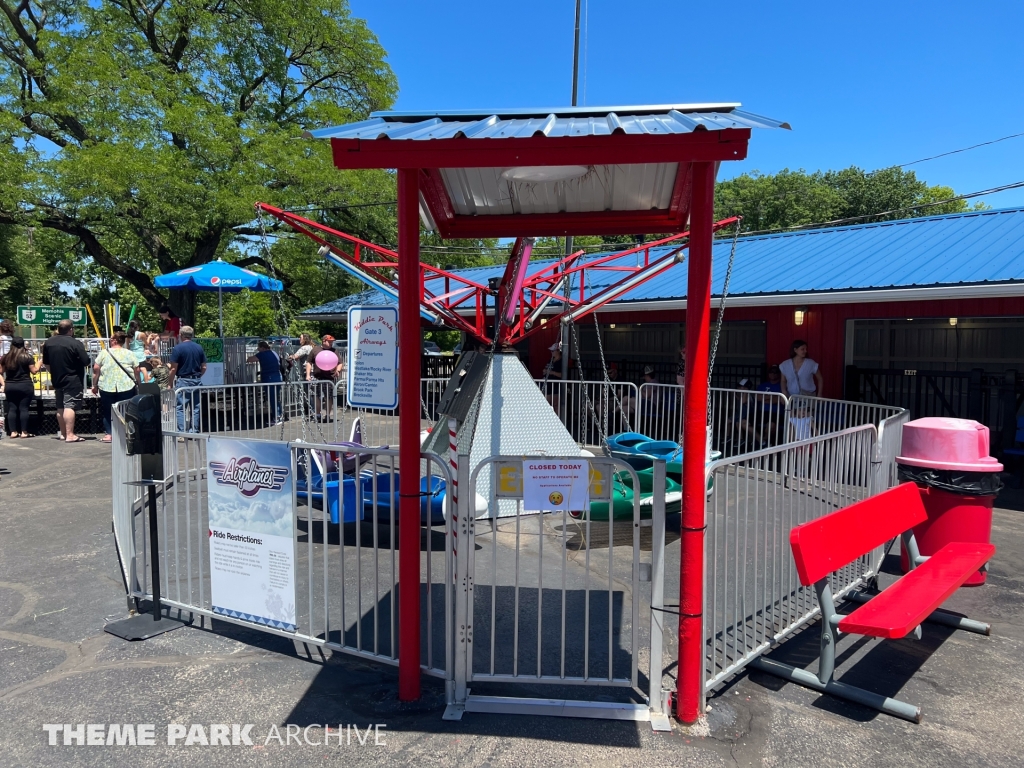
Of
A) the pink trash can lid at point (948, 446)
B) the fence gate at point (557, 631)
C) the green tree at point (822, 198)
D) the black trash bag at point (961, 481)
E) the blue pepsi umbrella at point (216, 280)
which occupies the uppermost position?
the green tree at point (822, 198)

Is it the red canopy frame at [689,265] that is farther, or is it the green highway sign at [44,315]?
the green highway sign at [44,315]

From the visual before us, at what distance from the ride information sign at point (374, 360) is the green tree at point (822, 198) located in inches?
1638

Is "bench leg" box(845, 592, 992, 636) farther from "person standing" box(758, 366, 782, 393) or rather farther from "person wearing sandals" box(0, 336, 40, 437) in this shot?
"person wearing sandals" box(0, 336, 40, 437)

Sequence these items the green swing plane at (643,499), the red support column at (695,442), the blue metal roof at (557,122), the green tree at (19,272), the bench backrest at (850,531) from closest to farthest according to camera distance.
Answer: the blue metal roof at (557,122)
the red support column at (695,442)
the bench backrest at (850,531)
the green swing plane at (643,499)
the green tree at (19,272)

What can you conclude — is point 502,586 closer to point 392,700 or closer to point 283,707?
point 392,700

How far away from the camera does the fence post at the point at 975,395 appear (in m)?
9.58

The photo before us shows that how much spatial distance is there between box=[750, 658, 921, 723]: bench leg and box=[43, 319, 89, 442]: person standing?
1201 cm

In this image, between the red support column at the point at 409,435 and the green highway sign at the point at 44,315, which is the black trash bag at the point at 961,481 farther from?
the green highway sign at the point at 44,315

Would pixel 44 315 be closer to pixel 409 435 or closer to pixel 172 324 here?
pixel 172 324

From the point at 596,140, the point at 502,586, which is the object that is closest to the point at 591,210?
the point at 596,140

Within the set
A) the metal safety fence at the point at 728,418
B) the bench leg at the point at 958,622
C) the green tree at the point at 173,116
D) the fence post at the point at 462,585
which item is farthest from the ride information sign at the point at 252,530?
the green tree at the point at 173,116

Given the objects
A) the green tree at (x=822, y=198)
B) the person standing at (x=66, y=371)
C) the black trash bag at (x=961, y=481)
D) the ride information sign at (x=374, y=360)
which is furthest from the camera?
the green tree at (x=822, y=198)

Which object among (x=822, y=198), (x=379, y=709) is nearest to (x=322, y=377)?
(x=379, y=709)

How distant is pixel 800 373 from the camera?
1108 centimetres
